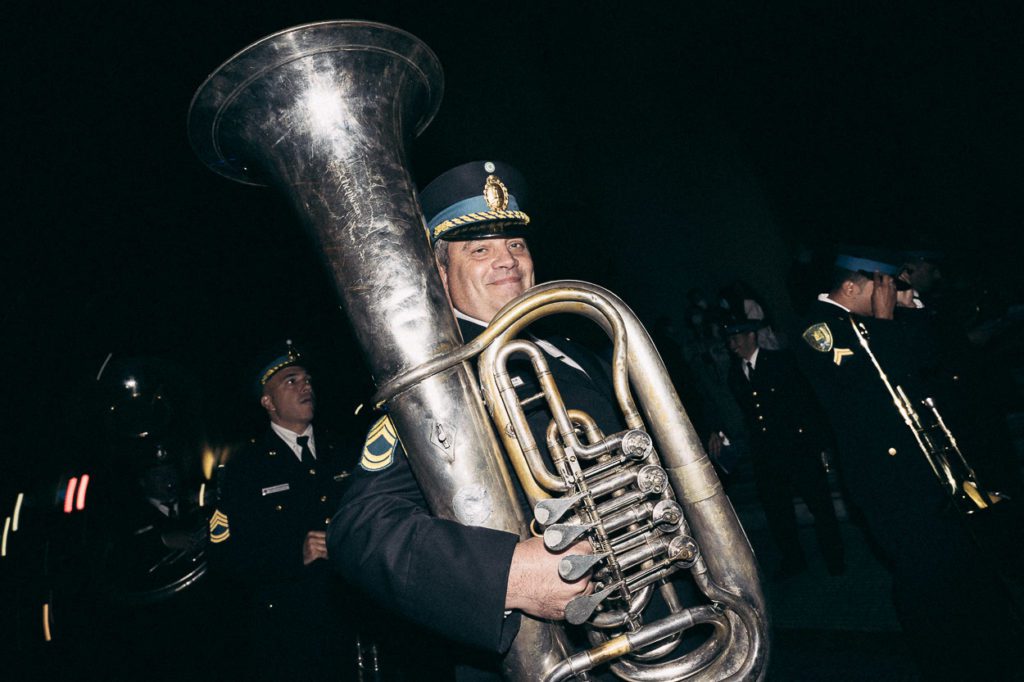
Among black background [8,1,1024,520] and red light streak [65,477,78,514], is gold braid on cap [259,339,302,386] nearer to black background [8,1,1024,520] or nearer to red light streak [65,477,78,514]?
black background [8,1,1024,520]

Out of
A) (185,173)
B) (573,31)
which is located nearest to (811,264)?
(573,31)

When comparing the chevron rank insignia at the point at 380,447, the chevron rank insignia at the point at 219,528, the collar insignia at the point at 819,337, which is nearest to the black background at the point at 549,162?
Result: the chevron rank insignia at the point at 380,447

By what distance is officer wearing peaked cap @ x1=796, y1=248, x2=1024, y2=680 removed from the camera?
258 centimetres

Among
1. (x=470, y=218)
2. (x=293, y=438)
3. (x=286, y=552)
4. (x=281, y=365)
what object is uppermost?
(x=281, y=365)

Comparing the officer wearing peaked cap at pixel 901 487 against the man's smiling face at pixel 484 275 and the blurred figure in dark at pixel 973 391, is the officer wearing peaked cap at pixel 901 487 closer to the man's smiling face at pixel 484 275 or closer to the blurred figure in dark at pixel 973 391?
the blurred figure in dark at pixel 973 391

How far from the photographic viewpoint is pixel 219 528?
3275 millimetres

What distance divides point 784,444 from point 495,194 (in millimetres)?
4576

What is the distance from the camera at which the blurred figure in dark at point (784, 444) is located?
4.71m

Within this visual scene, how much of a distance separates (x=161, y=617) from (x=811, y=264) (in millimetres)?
7547

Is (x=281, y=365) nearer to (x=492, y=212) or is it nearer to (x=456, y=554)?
(x=492, y=212)

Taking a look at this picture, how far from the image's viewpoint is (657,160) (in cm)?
816

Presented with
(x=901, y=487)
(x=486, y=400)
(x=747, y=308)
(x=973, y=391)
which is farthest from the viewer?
(x=747, y=308)

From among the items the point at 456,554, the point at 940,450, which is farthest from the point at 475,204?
the point at 940,450

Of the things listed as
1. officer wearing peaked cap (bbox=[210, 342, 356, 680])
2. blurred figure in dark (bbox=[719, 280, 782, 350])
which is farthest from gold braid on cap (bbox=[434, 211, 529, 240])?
blurred figure in dark (bbox=[719, 280, 782, 350])
